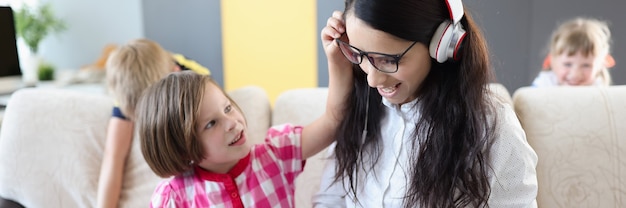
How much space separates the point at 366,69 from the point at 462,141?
234 millimetres

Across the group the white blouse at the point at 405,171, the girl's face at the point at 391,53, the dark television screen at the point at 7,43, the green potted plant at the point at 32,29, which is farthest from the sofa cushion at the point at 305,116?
the green potted plant at the point at 32,29

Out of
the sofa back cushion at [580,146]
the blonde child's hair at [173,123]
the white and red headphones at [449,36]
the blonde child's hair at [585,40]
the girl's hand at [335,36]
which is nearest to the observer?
the white and red headphones at [449,36]

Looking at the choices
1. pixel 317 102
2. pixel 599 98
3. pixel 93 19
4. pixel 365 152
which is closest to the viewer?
pixel 365 152

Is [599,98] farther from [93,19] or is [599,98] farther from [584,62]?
[93,19]

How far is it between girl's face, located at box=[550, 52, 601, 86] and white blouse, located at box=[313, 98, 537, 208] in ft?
3.64

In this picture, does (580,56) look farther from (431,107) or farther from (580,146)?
(431,107)

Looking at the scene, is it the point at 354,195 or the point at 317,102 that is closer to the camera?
the point at 354,195

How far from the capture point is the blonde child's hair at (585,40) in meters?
1.89

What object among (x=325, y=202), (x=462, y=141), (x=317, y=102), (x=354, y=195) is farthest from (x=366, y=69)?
(x=317, y=102)

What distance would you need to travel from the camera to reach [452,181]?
0.95 m

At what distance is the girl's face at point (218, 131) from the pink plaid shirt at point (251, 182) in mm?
59

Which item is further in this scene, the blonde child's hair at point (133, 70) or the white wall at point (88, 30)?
the white wall at point (88, 30)

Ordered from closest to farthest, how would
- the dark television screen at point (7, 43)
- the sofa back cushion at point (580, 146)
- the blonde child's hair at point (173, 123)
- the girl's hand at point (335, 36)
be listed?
the girl's hand at point (335, 36)
the blonde child's hair at point (173, 123)
the sofa back cushion at point (580, 146)
the dark television screen at point (7, 43)

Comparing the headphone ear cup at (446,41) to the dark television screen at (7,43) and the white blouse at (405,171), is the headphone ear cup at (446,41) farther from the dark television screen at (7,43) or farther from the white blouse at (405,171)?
the dark television screen at (7,43)
